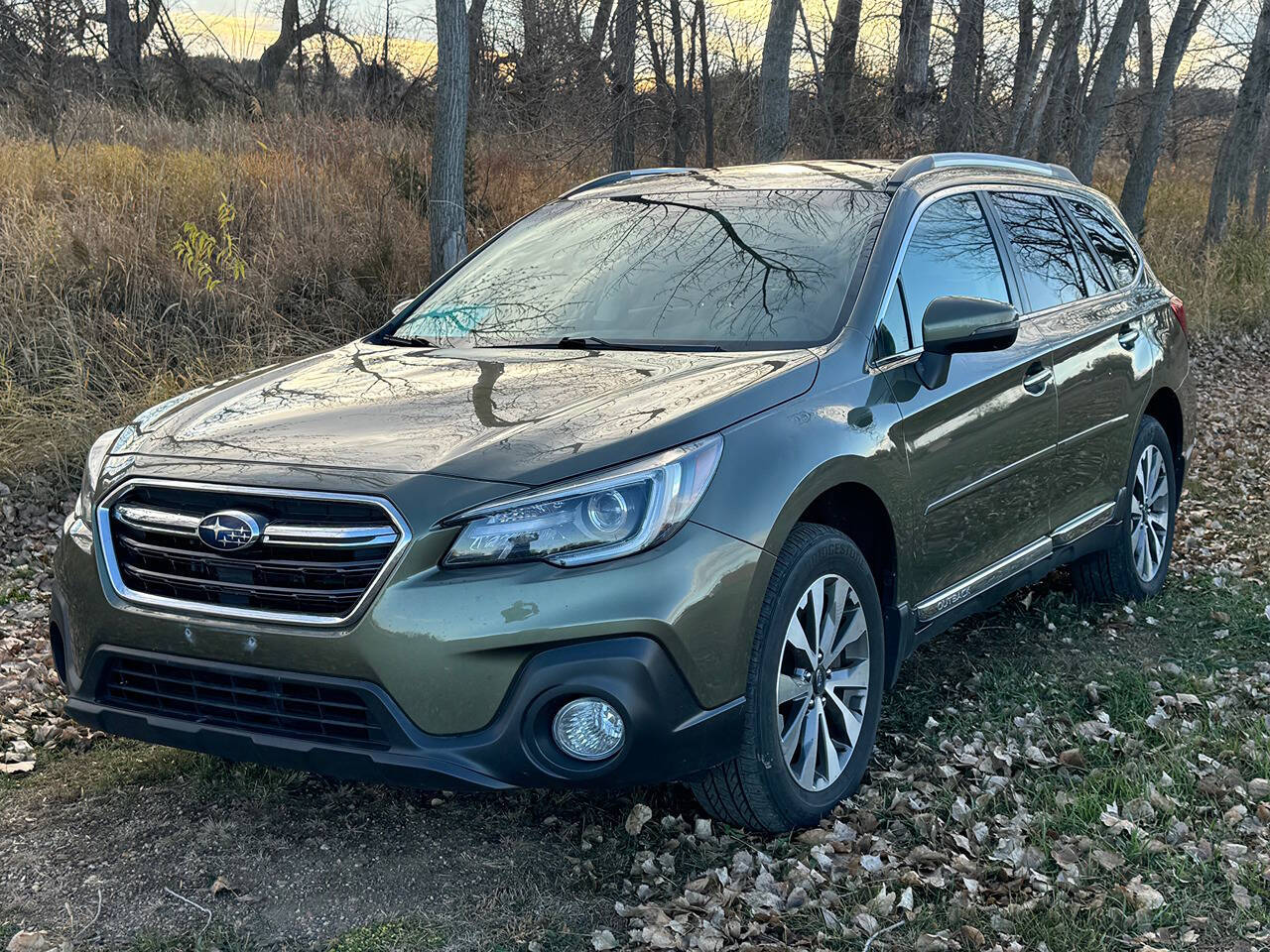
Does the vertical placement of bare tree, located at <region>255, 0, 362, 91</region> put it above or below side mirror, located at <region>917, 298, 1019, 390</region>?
above

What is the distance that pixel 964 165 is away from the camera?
193 inches

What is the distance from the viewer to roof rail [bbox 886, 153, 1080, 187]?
449cm

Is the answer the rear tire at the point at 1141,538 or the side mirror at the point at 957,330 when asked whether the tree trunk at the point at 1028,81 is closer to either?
the rear tire at the point at 1141,538

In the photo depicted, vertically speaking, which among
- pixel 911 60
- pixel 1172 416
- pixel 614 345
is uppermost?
pixel 911 60

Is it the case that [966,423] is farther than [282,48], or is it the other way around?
[282,48]

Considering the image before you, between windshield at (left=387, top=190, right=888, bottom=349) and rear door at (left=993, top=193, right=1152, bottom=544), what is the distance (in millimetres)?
968

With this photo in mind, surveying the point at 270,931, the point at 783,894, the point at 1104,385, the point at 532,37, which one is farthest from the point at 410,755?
the point at 532,37

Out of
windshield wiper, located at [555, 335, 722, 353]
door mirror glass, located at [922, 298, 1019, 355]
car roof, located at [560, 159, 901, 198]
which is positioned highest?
car roof, located at [560, 159, 901, 198]

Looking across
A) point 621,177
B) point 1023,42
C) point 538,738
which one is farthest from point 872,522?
point 1023,42

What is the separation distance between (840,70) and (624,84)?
9.33 feet

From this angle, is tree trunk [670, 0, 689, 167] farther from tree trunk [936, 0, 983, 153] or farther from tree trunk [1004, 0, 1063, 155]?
tree trunk [1004, 0, 1063, 155]

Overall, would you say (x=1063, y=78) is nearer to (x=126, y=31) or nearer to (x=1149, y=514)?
(x=1149, y=514)

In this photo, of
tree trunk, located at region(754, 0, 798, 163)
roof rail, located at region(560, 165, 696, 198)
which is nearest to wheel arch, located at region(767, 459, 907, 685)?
roof rail, located at region(560, 165, 696, 198)

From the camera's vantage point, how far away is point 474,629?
9.23 feet
